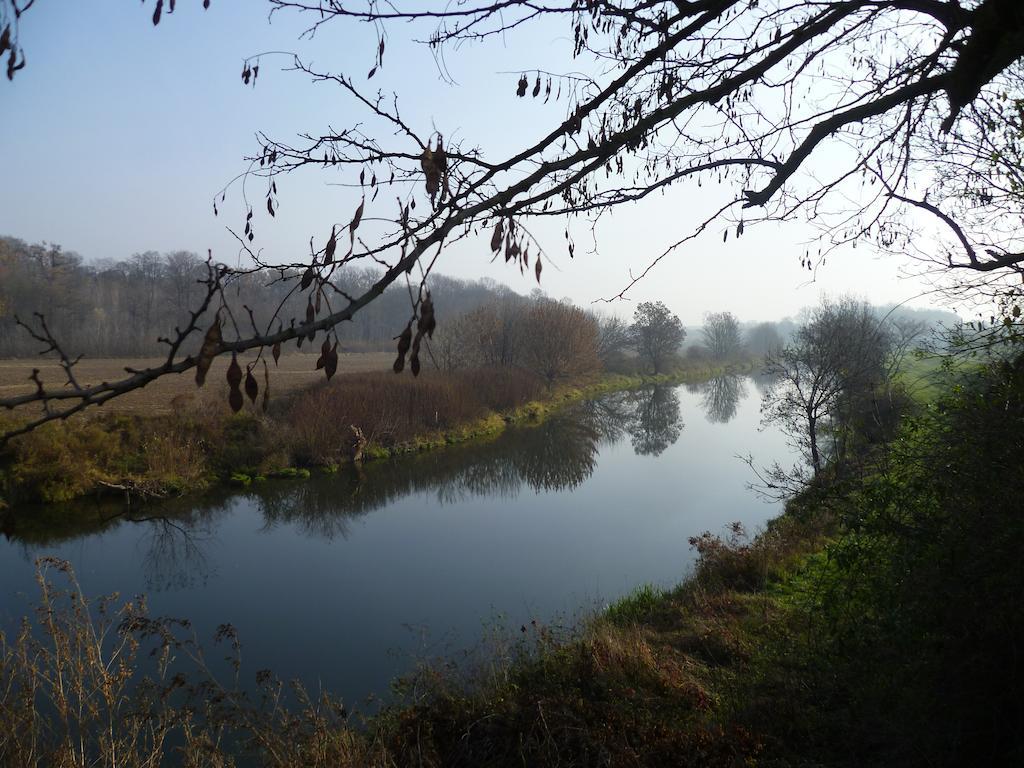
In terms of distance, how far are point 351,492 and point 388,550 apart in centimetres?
372

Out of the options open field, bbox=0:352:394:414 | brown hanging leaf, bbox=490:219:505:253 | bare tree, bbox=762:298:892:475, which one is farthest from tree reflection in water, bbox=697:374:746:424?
brown hanging leaf, bbox=490:219:505:253

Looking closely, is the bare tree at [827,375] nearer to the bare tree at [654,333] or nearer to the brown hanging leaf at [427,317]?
the brown hanging leaf at [427,317]

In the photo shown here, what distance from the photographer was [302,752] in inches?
158

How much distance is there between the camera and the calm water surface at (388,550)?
7.73m

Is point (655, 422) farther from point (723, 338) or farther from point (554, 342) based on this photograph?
point (723, 338)

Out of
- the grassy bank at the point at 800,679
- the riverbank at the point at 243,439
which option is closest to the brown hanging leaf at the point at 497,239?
the grassy bank at the point at 800,679

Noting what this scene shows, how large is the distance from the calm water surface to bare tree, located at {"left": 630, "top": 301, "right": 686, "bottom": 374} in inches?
1133

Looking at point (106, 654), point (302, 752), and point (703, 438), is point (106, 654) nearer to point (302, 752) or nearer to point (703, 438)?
point (302, 752)

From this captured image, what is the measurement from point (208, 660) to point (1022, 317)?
321 inches

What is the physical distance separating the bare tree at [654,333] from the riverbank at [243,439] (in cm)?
2413

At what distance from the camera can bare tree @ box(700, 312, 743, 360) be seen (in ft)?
200

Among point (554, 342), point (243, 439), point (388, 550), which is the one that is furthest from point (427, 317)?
point (554, 342)

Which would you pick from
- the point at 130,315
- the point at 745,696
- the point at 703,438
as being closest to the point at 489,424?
the point at 703,438

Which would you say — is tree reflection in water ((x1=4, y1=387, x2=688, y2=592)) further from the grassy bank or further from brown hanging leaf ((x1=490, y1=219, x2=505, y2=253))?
brown hanging leaf ((x1=490, y1=219, x2=505, y2=253))
